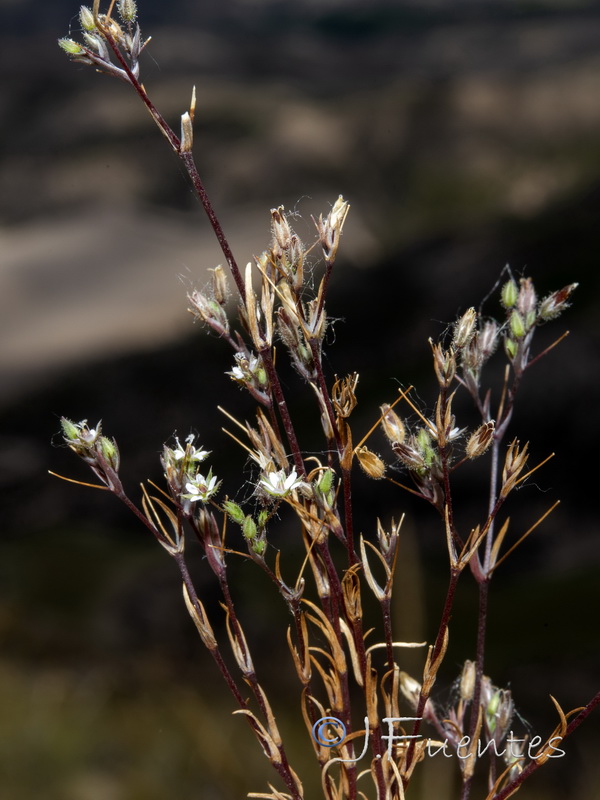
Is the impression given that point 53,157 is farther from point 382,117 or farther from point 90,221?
point 382,117

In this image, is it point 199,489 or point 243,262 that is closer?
point 199,489

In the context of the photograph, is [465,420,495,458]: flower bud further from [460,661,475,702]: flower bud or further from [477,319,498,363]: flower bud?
[460,661,475,702]: flower bud

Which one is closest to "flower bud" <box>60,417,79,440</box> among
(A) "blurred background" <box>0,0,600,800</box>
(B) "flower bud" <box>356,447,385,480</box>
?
(B) "flower bud" <box>356,447,385,480</box>

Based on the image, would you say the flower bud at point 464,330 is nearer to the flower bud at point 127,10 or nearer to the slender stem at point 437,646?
the slender stem at point 437,646

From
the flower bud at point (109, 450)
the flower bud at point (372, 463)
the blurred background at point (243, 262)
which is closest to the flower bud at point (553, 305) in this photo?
the flower bud at point (372, 463)

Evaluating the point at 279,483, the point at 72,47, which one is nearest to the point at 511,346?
the point at 279,483

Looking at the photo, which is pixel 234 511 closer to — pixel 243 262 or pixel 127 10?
pixel 127 10
